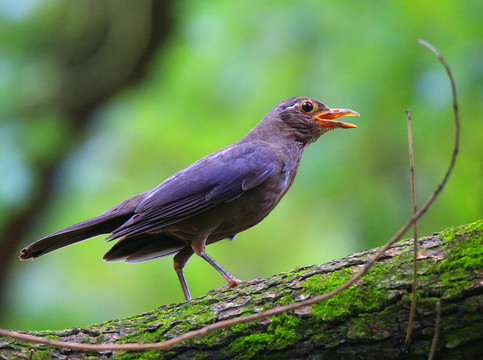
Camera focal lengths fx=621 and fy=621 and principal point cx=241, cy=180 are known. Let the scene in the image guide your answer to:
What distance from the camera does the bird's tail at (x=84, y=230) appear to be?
4.19 meters

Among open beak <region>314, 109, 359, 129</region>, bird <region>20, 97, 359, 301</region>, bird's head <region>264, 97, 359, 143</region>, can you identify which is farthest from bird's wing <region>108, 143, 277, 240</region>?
open beak <region>314, 109, 359, 129</region>

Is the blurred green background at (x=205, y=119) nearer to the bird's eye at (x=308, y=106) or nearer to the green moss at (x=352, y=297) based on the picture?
the bird's eye at (x=308, y=106)

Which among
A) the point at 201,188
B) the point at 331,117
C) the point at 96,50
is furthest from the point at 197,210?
the point at 96,50

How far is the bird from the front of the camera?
4254mm

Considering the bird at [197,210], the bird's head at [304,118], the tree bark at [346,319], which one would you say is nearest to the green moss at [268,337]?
the tree bark at [346,319]

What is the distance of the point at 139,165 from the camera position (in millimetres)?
6203

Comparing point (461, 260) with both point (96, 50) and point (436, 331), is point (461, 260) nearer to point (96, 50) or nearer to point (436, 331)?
point (436, 331)

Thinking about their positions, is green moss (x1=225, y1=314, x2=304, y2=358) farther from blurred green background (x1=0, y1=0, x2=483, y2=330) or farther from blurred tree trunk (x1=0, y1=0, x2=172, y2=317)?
blurred tree trunk (x1=0, y1=0, x2=172, y2=317)

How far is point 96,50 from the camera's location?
6.55 meters

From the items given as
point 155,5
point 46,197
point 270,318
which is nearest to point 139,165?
point 46,197

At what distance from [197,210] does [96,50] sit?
3035 millimetres

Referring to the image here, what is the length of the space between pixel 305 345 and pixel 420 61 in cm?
330

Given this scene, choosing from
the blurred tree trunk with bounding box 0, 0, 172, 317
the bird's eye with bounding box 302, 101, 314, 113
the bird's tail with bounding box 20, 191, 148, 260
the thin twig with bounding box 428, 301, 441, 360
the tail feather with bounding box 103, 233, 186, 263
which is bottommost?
the thin twig with bounding box 428, 301, 441, 360

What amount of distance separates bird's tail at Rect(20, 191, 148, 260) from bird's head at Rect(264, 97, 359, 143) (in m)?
1.27
